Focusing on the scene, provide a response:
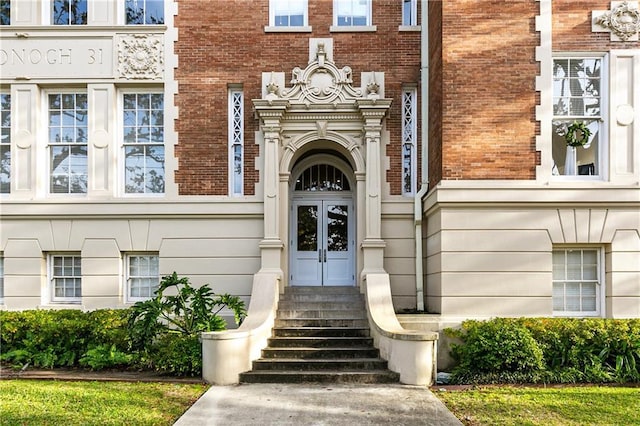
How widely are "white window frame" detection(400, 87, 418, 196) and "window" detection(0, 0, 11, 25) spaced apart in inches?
368

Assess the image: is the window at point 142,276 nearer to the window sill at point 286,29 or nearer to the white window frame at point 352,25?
the window sill at point 286,29

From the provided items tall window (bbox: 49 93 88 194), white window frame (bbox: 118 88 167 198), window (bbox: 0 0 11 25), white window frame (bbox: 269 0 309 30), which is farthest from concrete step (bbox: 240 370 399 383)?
window (bbox: 0 0 11 25)

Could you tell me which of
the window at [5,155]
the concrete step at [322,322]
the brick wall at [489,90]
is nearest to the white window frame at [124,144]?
the window at [5,155]

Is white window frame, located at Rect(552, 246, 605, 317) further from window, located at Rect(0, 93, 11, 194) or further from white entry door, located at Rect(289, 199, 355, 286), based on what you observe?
window, located at Rect(0, 93, 11, 194)

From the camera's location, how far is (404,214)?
38.6 ft

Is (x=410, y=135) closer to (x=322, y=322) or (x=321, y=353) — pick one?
(x=322, y=322)

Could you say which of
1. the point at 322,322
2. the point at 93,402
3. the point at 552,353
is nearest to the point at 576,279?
the point at 552,353

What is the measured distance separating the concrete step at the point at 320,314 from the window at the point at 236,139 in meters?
3.11

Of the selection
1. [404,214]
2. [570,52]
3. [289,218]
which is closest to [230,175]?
[289,218]

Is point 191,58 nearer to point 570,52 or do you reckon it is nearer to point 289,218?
point 289,218

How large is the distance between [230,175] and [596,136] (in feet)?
25.2

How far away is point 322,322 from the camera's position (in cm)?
1027

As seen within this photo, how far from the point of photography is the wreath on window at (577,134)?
34.0 ft

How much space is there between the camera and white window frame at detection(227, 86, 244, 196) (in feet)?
39.5
